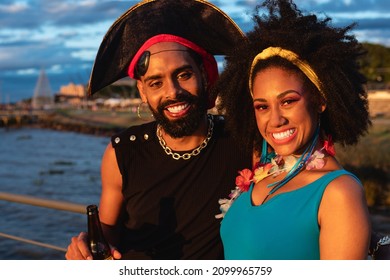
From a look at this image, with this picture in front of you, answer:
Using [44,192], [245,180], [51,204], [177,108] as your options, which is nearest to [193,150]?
[177,108]

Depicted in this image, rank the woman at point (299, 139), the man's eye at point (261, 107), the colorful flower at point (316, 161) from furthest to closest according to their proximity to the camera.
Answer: the man's eye at point (261, 107) → the colorful flower at point (316, 161) → the woman at point (299, 139)

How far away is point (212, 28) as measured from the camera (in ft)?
10.4

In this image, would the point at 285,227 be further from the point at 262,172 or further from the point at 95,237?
the point at 95,237

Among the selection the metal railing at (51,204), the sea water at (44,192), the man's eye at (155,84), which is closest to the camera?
the man's eye at (155,84)

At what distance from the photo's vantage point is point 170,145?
310 cm

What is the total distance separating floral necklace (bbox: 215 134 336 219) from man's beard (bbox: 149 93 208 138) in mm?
367

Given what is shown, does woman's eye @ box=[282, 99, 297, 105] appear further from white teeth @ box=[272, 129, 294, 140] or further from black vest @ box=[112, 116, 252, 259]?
black vest @ box=[112, 116, 252, 259]

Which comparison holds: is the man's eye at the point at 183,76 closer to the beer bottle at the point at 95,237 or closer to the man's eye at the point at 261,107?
the man's eye at the point at 261,107

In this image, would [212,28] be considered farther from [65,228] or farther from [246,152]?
[65,228]

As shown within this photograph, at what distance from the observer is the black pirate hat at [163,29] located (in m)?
3.12

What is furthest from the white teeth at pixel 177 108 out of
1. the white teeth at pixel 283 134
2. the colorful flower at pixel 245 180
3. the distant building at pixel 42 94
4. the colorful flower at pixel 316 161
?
the distant building at pixel 42 94

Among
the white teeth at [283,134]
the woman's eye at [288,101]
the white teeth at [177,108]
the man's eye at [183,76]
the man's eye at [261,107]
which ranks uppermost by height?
the man's eye at [183,76]

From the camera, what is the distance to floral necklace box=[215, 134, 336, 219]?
2277mm

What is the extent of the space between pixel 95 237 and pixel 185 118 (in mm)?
781
